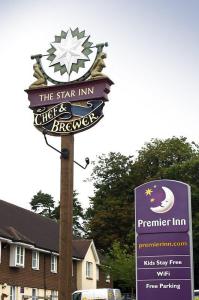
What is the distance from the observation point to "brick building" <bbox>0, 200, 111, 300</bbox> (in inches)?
1681

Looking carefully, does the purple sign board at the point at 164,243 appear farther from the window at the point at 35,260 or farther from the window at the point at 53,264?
the window at the point at 53,264

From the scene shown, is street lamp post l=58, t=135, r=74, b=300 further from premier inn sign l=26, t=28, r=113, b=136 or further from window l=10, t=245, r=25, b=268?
window l=10, t=245, r=25, b=268

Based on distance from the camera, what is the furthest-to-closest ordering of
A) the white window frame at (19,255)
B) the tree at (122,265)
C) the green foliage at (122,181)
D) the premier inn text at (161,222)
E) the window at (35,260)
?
the green foliage at (122,181) → the tree at (122,265) → the window at (35,260) → the white window frame at (19,255) → the premier inn text at (161,222)

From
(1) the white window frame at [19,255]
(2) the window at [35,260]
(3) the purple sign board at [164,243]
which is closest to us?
(3) the purple sign board at [164,243]

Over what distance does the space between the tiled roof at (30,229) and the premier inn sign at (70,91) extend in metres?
24.3

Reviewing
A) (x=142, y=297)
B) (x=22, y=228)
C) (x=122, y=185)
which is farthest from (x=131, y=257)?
(x=142, y=297)

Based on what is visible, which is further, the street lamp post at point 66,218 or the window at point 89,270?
the window at point 89,270

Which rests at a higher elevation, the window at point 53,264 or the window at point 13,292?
the window at point 53,264

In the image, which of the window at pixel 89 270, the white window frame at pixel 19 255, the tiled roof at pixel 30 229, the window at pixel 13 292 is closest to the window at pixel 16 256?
the white window frame at pixel 19 255

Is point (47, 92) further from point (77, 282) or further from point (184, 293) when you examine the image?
point (77, 282)

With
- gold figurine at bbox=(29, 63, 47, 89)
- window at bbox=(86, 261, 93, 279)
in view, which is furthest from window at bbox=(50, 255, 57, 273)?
gold figurine at bbox=(29, 63, 47, 89)

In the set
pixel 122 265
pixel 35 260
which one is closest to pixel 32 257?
pixel 35 260

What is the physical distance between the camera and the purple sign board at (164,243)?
54.4ft

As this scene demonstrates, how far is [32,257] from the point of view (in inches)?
1817
